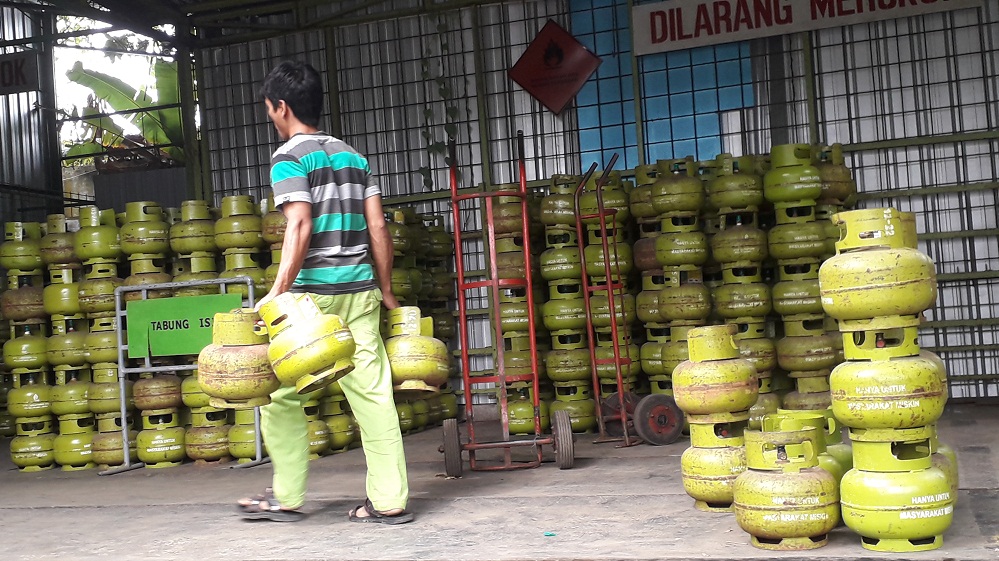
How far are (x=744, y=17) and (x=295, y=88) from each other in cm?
653

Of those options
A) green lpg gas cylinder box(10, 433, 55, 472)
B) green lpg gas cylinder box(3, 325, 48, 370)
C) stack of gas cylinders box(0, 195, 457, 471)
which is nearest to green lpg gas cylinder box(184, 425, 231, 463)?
stack of gas cylinders box(0, 195, 457, 471)

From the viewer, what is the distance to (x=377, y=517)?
16.8 ft

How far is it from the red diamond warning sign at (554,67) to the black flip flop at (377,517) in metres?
6.61

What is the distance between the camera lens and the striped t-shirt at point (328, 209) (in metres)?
4.93

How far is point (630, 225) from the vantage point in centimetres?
916

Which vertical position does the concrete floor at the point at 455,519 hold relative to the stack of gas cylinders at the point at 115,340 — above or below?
below

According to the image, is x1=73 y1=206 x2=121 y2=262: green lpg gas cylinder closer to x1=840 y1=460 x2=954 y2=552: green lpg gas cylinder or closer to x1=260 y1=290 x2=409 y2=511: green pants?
x1=260 y1=290 x2=409 y2=511: green pants

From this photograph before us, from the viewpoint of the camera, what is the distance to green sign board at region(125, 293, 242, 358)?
8.03 metres

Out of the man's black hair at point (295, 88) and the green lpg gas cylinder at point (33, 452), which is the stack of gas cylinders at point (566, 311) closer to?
the man's black hair at point (295, 88)

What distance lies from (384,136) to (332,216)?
672cm

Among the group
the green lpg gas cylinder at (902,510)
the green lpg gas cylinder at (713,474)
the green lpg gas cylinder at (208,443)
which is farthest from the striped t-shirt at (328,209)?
the green lpg gas cylinder at (208,443)

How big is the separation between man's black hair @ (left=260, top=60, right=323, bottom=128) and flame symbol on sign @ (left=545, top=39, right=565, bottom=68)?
20.1 feet

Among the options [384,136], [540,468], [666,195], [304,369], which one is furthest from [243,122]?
[304,369]

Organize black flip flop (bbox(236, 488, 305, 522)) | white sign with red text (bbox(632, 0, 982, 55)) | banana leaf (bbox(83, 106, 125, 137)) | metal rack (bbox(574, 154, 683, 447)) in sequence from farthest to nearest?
banana leaf (bbox(83, 106, 125, 137))
white sign with red text (bbox(632, 0, 982, 55))
metal rack (bbox(574, 154, 683, 447))
black flip flop (bbox(236, 488, 305, 522))
